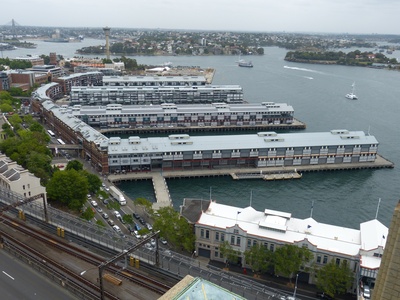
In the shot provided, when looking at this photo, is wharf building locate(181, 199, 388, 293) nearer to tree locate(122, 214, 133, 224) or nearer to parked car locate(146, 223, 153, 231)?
parked car locate(146, 223, 153, 231)

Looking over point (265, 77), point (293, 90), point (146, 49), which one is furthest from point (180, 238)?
point (146, 49)

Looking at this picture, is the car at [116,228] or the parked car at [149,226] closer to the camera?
the car at [116,228]

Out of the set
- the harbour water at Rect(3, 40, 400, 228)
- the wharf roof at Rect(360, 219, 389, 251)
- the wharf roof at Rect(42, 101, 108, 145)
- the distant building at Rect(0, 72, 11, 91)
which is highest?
the distant building at Rect(0, 72, 11, 91)

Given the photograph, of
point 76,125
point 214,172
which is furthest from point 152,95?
point 214,172

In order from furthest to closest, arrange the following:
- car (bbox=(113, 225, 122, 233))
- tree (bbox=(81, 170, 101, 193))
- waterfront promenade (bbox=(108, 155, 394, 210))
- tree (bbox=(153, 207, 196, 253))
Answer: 1. waterfront promenade (bbox=(108, 155, 394, 210))
2. tree (bbox=(81, 170, 101, 193))
3. car (bbox=(113, 225, 122, 233))
4. tree (bbox=(153, 207, 196, 253))

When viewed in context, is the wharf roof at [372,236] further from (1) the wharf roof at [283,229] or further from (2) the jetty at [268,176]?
(2) the jetty at [268,176]

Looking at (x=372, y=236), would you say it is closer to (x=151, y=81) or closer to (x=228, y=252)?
(x=228, y=252)

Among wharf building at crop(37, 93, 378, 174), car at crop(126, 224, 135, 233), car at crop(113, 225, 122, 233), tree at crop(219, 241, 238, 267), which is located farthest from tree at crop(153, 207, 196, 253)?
wharf building at crop(37, 93, 378, 174)

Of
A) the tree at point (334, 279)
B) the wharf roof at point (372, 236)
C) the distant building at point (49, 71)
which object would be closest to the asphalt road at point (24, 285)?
the tree at point (334, 279)
